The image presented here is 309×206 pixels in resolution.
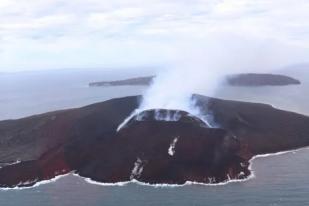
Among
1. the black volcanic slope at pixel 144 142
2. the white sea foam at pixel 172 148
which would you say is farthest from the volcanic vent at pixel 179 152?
the black volcanic slope at pixel 144 142

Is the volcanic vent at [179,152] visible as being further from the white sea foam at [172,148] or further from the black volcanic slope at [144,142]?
the black volcanic slope at [144,142]

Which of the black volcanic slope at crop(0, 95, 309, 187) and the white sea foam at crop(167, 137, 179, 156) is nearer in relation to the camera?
the black volcanic slope at crop(0, 95, 309, 187)

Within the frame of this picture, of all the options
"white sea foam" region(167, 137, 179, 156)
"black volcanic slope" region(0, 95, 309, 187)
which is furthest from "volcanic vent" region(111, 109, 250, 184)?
"black volcanic slope" region(0, 95, 309, 187)

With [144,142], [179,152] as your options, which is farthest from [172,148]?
[144,142]

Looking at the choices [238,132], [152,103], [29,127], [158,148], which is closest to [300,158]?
[238,132]

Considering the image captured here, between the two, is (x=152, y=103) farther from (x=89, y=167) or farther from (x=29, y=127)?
(x=89, y=167)

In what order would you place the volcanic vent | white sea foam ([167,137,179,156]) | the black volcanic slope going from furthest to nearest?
white sea foam ([167,137,179,156]), the black volcanic slope, the volcanic vent

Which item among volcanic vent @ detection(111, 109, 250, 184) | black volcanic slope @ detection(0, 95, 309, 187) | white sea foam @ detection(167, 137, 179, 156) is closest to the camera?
volcanic vent @ detection(111, 109, 250, 184)

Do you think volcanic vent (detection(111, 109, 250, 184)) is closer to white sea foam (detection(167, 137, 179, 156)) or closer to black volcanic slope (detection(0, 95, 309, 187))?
white sea foam (detection(167, 137, 179, 156))
